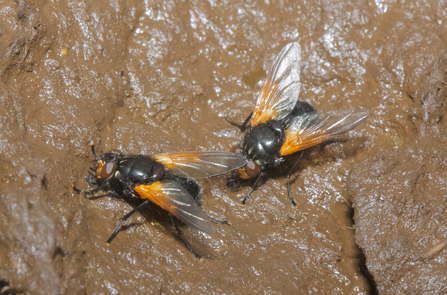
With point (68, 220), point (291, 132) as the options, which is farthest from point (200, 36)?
point (68, 220)

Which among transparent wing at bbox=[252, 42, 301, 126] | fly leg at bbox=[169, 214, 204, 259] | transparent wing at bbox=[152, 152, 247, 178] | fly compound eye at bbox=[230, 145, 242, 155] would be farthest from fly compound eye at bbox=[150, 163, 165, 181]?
transparent wing at bbox=[252, 42, 301, 126]

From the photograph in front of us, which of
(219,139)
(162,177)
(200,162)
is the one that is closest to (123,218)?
(162,177)

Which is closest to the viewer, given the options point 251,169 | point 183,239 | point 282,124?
point 183,239

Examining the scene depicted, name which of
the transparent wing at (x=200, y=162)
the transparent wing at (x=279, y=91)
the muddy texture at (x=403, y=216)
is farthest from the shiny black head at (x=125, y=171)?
the muddy texture at (x=403, y=216)

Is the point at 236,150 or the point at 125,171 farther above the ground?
the point at 236,150

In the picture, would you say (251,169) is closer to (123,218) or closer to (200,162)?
(200,162)

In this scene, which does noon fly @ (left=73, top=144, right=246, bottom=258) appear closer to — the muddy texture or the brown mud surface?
the brown mud surface
